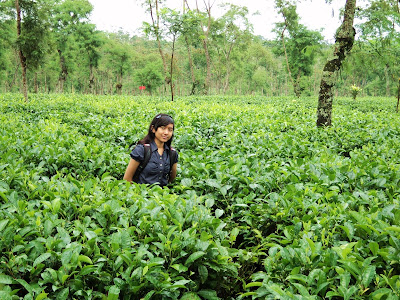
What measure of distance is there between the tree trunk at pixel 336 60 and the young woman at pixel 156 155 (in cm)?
498

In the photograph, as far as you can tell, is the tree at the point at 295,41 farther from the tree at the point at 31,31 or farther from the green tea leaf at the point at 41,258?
the green tea leaf at the point at 41,258

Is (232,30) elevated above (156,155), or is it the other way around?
(232,30)

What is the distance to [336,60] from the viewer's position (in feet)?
23.8

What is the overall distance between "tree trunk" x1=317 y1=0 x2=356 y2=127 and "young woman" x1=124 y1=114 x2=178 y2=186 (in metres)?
4.98

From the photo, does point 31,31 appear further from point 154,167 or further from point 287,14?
point 287,14

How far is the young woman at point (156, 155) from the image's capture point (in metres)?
3.76

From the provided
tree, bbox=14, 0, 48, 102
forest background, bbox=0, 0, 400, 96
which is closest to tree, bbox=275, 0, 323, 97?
forest background, bbox=0, 0, 400, 96

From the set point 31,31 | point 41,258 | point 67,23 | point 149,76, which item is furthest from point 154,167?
point 149,76

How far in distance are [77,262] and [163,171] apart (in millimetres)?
2126

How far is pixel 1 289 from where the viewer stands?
170cm

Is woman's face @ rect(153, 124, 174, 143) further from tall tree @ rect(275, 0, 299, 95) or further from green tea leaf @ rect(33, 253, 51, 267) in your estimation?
tall tree @ rect(275, 0, 299, 95)

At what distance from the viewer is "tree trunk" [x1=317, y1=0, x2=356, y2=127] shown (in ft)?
23.2

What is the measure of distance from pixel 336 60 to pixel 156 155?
5.63 m

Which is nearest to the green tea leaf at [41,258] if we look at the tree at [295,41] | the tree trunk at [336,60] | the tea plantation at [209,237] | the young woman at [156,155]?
the tea plantation at [209,237]
